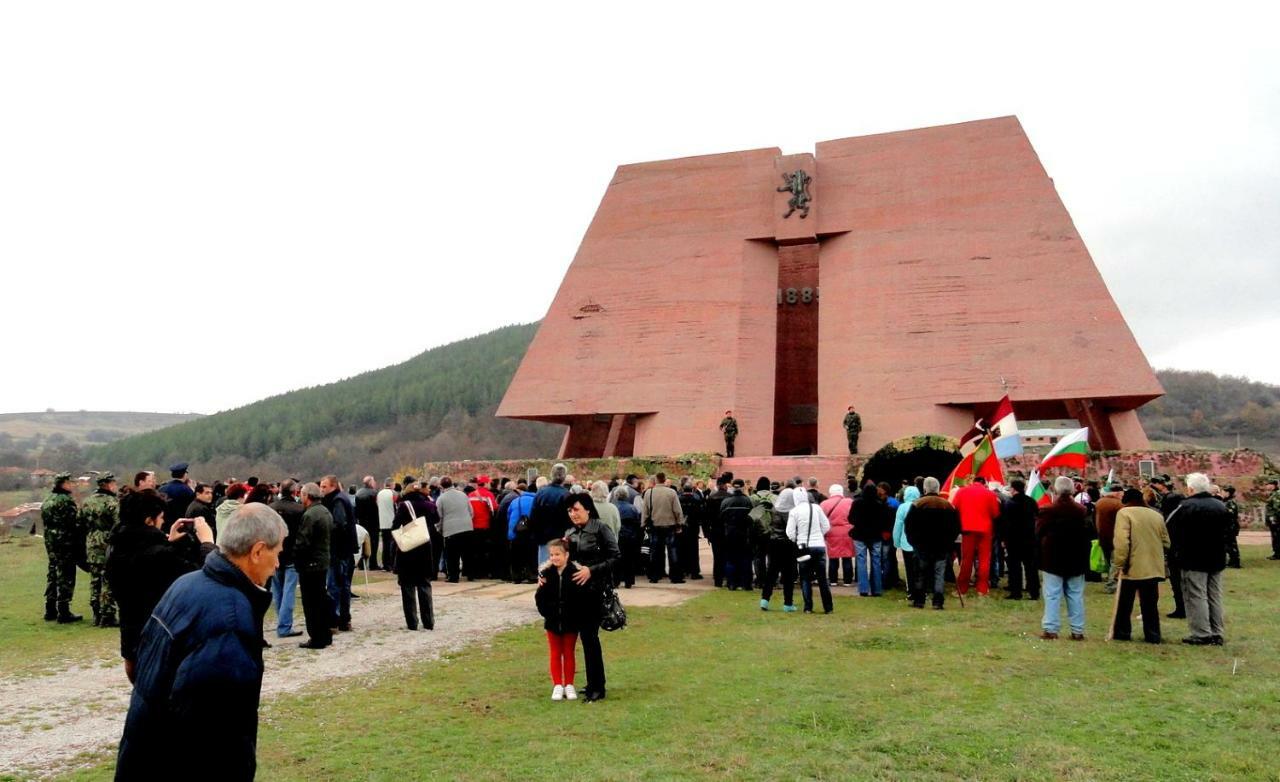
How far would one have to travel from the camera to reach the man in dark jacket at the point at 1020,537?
10211mm

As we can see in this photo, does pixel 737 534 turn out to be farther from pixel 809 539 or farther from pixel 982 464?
pixel 982 464

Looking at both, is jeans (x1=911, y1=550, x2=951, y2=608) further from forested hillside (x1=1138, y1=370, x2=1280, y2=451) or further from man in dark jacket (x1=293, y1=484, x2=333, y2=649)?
forested hillside (x1=1138, y1=370, x2=1280, y2=451)

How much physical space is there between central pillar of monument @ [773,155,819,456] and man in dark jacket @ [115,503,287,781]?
23.8m

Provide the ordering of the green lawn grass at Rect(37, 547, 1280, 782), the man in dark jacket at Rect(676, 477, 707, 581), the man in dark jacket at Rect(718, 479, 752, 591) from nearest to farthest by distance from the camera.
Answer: the green lawn grass at Rect(37, 547, 1280, 782) → the man in dark jacket at Rect(718, 479, 752, 591) → the man in dark jacket at Rect(676, 477, 707, 581)

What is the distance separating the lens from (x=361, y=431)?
8531cm

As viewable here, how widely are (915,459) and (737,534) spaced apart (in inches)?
186

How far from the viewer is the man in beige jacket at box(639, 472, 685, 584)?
39.4 ft

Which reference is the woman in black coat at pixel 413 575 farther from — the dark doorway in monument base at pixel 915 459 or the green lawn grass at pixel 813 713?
the dark doorway in monument base at pixel 915 459

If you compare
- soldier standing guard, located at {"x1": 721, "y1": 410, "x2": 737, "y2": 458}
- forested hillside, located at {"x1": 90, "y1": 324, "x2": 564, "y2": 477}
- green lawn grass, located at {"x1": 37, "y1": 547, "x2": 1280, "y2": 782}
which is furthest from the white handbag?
forested hillside, located at {"x1": 90, "y1": 324, "x2": 564, "y2": 477}

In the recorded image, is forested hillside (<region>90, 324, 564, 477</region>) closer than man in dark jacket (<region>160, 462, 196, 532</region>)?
No

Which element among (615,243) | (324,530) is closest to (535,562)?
(324,530)

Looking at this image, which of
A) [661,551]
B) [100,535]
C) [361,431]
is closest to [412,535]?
[100,535]

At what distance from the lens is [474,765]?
15.0 ft

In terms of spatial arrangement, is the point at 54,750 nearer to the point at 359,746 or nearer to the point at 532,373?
the point at 359,746
